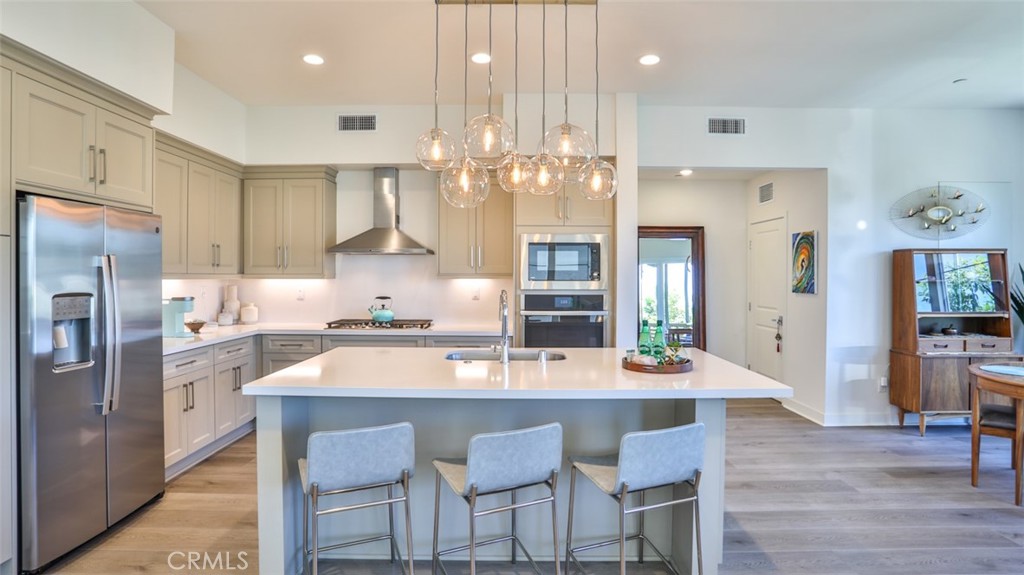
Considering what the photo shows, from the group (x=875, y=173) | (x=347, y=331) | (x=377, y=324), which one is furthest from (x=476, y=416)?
(x=875, y=173)

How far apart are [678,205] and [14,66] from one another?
576 cm

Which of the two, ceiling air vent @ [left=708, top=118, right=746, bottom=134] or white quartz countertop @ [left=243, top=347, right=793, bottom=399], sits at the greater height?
ceiling air vent @ [left=708, top=118, right=746, bottom=134]

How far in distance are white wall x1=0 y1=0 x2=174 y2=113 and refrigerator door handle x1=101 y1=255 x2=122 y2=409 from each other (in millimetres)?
977

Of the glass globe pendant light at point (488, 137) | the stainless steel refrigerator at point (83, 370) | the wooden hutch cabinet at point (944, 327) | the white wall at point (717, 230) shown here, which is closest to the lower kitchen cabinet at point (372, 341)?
the stainless steel refrigerator at point (83, 370)

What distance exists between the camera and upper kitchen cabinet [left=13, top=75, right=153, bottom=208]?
2.26m

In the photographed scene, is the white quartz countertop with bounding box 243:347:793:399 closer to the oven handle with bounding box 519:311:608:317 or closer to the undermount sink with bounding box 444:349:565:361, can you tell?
the undermount sink with bounding box 444:349:565:361

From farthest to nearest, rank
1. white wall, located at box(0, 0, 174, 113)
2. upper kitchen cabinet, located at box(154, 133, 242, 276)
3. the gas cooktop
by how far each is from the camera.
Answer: the gas cooktop < upper kitchen cabinet, located at box(154, 133, 242, 276) < white wall, located at box(0, 0, 174, 113)

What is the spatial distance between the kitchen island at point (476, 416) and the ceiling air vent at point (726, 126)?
2.69 metres

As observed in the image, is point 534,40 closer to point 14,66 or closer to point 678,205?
point 14,66

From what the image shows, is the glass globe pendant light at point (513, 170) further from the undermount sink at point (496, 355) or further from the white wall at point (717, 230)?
the white wall at point (717, 230)

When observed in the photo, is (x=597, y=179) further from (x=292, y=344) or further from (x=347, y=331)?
(x=292, y=344)

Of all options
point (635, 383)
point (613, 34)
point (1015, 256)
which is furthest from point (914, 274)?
point (635, 383)

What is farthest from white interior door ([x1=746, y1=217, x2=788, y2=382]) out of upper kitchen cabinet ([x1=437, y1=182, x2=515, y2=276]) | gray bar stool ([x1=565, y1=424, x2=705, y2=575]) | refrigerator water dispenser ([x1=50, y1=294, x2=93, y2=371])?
refrigerator water dispenser ([x1=50, y1=294, x2=93, y2=371])

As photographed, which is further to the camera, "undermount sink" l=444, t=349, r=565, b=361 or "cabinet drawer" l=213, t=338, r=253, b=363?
"cabinet drawer" l=213, t=338, r=253, b=363
